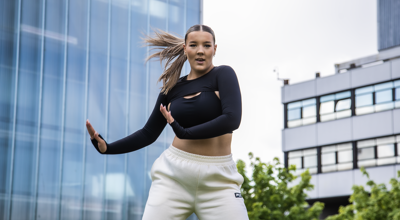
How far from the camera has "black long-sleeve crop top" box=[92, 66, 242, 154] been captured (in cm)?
351

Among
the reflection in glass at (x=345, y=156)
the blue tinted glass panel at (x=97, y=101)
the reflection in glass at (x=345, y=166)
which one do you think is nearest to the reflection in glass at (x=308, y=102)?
the reflection in glass at (x=345, y=156)

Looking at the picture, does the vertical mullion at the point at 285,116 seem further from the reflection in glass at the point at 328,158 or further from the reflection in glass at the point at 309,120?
the reflection in glass at the point at 328,158

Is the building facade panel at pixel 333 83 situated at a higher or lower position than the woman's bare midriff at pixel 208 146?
higher

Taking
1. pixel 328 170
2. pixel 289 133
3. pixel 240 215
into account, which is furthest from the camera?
pixel 289 133

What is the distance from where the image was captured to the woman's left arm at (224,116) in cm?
347

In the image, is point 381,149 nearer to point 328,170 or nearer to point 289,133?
point 328,170

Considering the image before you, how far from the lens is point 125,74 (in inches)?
658

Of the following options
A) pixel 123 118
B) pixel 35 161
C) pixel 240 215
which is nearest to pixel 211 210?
pixel 240 215

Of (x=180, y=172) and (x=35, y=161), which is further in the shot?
(x=35, y=161)

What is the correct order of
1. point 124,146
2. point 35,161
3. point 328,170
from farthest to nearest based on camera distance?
1. point 328,170
2. point 35,161
3. point 124,146

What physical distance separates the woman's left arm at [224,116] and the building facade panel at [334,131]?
36.2 m

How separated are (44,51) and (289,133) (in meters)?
29.9

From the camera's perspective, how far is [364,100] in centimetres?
3797

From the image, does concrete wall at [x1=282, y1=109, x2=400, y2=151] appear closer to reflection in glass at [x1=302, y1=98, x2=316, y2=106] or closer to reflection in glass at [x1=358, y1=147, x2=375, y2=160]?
reflection in glass at [x1=358, y1=147, x2=375, y2=160]
